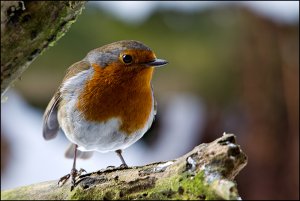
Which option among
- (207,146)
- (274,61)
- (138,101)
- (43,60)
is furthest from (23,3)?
(274,61)

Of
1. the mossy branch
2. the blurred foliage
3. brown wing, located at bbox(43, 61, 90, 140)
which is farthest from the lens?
the blurred foliage

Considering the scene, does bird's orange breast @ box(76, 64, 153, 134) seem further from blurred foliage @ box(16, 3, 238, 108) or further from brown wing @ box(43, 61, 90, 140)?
blurred foliage @ box(16, 3, 238, 108)

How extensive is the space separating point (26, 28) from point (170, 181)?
0.78 meters

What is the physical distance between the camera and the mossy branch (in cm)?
223

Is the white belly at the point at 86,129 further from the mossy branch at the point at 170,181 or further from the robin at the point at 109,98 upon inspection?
the mossy branch at the point at 170,181

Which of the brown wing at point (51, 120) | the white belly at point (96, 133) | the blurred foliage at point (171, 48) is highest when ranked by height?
the blurred foliage at point (171, 48)

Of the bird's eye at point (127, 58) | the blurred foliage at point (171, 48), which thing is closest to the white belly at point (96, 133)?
the bird's eye at point (127, 58)

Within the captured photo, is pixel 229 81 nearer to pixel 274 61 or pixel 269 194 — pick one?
pixel 274 61

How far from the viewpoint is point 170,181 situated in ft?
7.78

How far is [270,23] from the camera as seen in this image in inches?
219

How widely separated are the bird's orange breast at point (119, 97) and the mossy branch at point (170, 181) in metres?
0.73

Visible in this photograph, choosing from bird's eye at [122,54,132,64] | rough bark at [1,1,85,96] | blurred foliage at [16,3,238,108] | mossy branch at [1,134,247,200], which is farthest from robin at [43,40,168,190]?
blurred foliage at [16,3,238,108]

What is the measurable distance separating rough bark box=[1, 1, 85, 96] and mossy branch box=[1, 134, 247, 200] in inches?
21.4

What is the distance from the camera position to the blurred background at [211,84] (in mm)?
5395
